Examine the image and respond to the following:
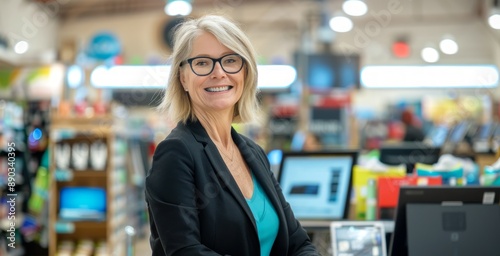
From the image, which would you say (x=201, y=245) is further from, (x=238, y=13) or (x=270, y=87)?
(x=238, y=13)

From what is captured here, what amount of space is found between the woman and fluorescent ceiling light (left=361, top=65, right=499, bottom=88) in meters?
15.3

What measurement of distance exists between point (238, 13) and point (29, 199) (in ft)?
43.0

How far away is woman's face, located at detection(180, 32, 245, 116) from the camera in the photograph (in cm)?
202

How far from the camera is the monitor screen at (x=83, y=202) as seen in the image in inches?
269

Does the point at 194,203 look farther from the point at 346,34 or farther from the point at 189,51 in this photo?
the point at 346,34

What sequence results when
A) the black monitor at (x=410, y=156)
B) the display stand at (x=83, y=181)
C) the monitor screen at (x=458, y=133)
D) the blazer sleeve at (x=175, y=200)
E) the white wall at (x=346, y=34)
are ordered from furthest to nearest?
the white wall at (x=346, y=34) → the monitor screen at (x=458, y=133) → the display stand at (x=83, y=181) → the black monitor at (x=410, y=156) → the blazer sleeve at (x=175, y=200)

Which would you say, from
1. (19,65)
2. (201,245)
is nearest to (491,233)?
(201,245)

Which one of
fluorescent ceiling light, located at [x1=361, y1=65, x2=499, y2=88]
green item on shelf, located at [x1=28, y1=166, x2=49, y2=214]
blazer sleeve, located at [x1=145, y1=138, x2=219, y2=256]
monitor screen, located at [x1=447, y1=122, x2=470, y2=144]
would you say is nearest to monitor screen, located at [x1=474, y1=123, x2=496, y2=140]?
monitor screen, located at [x1=447, y1=122, x2=470, y2=144]

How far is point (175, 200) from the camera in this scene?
1824mm

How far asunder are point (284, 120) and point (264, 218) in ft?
34.3

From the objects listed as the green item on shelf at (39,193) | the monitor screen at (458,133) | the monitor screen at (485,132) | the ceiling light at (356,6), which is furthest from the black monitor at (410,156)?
the ceiling light at (356,6)

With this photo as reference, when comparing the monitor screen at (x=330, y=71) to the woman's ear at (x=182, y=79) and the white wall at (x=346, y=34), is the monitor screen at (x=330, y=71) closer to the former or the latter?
the white wall at (x=346, y=34)

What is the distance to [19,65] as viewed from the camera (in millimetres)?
7703

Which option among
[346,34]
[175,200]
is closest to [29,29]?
[346,34]
